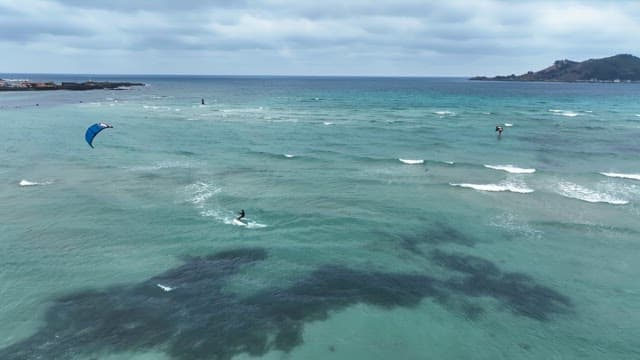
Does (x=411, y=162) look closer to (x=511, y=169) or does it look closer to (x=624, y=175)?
(x=511, y=169)

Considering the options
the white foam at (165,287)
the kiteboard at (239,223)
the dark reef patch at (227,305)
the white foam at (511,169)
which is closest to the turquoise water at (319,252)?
the dark reef patch at (227,305)

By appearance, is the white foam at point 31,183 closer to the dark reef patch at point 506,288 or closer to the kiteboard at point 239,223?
the kiteboard at point 239,223

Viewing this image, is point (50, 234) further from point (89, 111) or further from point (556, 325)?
point (89, 111)

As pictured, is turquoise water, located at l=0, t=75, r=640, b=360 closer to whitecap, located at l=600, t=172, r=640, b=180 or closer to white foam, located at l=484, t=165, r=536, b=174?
white foam, located at l=484, t=165, r=536, b=174

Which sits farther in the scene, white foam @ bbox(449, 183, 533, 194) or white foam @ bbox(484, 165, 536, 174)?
white foam @ bbox(484, 165, 536, 174)

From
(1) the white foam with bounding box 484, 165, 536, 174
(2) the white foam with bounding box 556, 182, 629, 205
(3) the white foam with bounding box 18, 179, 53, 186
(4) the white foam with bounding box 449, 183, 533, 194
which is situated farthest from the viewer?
(1) the white foam with bounding box 484, 165, 536, 174

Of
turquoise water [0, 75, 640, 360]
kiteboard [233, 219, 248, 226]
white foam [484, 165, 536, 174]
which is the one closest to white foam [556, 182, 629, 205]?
turquoise water [0, 75, 640, 360]

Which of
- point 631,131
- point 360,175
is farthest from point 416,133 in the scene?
point 631,131
